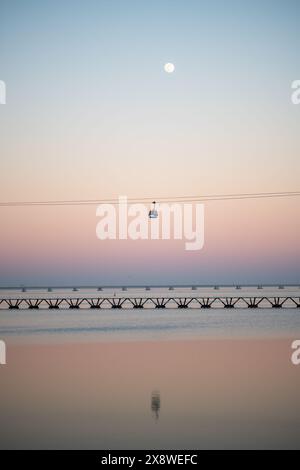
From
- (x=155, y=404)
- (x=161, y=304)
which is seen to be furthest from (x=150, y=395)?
(x=161, y=304)

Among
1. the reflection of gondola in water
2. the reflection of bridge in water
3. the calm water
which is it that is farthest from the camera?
the reflection of bridge in water

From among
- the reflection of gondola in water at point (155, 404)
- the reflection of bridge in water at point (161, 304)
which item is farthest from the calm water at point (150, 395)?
the reflection of bridge in water at point (161, 304)

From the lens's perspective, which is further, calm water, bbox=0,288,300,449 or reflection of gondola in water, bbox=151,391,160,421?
reflection of gondola in water, bbox=151,391,160,421

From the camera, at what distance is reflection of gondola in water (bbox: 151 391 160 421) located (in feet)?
60.4

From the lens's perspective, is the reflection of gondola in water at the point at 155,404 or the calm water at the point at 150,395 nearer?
the calm water at the point at 150,395

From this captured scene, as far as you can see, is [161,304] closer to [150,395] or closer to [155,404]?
[150,395]

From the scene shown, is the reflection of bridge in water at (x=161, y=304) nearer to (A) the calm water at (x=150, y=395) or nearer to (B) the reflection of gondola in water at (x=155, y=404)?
(A) the calm water at (x=150, y=395)

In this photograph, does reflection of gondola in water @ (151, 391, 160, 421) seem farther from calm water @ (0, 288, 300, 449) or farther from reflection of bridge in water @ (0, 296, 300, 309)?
reflection of bridge in water @ (0, 296, 300, 309)

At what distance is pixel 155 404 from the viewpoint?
64.5 feet

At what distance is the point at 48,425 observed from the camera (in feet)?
57.1

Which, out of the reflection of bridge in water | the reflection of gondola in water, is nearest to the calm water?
the reflection of gondola in water

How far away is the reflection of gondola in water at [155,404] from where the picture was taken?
18406mm
